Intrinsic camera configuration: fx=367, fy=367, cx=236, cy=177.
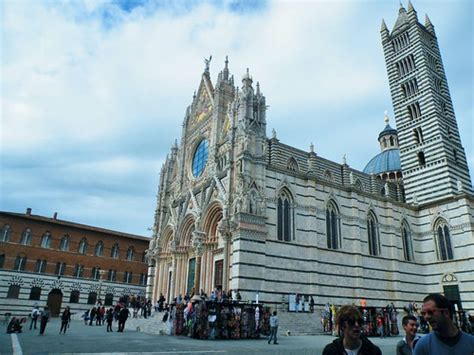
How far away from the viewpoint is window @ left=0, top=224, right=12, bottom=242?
112ft

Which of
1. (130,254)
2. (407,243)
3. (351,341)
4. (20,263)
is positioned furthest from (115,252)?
(351,341)

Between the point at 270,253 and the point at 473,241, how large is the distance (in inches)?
657

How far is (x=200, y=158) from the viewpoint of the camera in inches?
1179

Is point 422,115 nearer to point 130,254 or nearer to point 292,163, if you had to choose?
point 292,163

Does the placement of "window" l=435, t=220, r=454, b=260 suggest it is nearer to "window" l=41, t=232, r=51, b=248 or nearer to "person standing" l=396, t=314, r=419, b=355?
"person standing" l=396, t=314, r=419, b=355

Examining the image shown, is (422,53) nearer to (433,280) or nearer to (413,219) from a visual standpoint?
(413,219)

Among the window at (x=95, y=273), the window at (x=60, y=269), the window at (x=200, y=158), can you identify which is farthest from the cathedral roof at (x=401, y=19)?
the window at (x=60, y=269)

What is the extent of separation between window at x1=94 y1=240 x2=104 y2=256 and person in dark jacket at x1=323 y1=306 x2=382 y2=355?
129 feet

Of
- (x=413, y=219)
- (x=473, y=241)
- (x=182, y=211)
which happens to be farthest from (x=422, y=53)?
(x=182, y=211)

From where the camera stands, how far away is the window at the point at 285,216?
23.1 m

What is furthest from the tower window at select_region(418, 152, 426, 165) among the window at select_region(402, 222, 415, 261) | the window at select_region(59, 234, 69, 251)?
the window at select_region(59, 234, 69, 251)

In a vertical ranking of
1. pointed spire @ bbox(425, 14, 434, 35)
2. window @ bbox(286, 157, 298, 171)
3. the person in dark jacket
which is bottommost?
the person in dark jacket

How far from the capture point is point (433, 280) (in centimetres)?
2922

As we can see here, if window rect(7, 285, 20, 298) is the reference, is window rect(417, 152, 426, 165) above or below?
above
